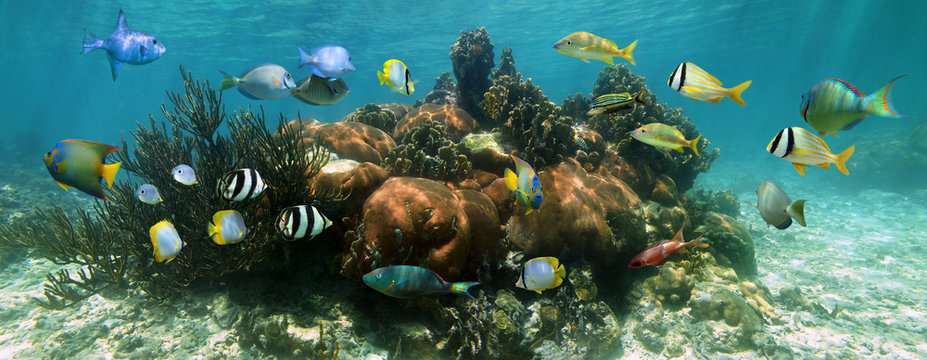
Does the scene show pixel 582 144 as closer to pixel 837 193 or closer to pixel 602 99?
pixel 602 99

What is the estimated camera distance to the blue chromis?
249 centimetres

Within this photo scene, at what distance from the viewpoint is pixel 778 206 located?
3.24m

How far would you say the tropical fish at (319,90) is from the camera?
12.5ft

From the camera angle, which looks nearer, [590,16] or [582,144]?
[582,144]

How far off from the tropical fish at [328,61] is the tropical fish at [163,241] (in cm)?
214

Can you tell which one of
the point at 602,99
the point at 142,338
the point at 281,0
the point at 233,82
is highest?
the point at 281,0

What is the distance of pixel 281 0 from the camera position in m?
26.8

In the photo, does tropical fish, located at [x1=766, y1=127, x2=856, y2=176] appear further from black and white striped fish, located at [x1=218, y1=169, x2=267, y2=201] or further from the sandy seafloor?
black and white striped fish, located at [x1=218, y1=169, x2=267, y2=201]

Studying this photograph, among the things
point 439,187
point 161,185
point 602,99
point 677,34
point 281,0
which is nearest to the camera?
point 602,99

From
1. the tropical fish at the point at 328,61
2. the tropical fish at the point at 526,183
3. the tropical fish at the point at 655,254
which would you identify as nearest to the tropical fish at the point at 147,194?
the tropical fish at the point at 328,61

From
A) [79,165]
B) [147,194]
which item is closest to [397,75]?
[79,165]

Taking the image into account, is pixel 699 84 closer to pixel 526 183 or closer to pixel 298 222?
pixel 526 183

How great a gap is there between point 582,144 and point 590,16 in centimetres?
3145

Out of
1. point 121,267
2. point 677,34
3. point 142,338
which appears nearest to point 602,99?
point 142,338
